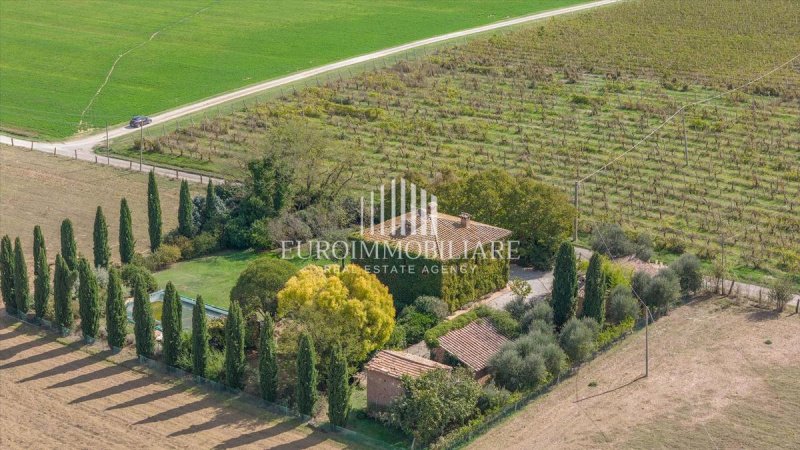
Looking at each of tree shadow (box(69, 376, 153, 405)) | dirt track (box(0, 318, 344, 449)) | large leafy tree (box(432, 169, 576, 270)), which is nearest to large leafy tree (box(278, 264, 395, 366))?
dirt track (box(0, 318, 344, 449))

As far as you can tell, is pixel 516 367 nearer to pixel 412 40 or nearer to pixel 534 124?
pixel 534 124

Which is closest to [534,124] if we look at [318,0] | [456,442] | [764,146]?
[764,146]

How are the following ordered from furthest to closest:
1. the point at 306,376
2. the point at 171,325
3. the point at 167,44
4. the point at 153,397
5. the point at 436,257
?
1. the point at 167,44
2. the point at 436,257
3. the point at 171,325
4. the point at 153,397
5. the point at 306,376

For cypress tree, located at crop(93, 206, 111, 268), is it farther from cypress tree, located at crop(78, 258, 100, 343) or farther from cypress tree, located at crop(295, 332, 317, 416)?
cypress tree, located at crop(295, 332, 317, 416)

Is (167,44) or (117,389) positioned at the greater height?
(167,44)

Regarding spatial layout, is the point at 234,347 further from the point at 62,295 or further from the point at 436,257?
the point at 436,257

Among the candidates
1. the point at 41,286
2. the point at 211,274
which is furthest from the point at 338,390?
the point at 211,274
